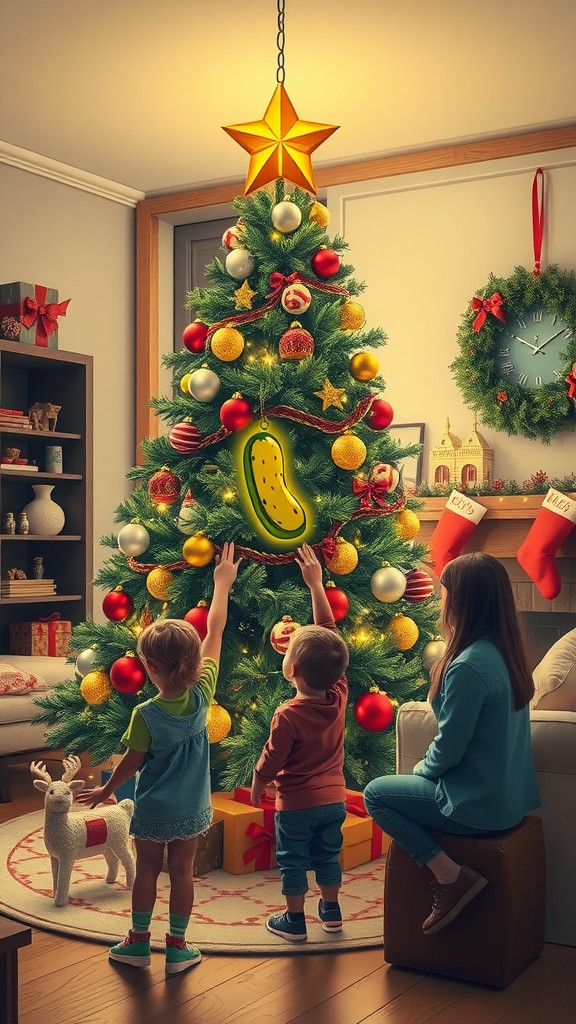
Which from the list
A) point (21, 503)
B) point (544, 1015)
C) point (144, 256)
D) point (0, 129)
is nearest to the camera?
point (544, 1015)

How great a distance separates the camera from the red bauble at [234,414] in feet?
11.6

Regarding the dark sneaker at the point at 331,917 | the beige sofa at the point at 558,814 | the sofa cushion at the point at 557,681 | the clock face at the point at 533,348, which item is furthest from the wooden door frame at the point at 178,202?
the dark sneaker at the point at 331,917

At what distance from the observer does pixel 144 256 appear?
638 cm

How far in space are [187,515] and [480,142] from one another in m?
2.87

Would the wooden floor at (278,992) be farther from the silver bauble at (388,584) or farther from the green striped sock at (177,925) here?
the silver bauble at (388,584)

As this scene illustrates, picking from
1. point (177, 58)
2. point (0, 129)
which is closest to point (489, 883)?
point (177, 58)

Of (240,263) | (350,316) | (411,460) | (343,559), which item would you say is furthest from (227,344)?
(411,460)

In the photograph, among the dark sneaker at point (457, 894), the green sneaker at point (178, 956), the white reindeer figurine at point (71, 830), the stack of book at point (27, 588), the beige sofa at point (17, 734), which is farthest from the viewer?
the stack of book at point (27, 588)

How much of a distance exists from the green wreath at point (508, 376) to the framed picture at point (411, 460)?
1.05ft

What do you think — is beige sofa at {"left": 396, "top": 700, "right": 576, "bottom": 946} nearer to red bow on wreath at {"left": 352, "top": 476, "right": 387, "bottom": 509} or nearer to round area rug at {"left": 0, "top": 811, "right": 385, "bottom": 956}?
round area rug at {"left": 0, "top": 811, "right": 385, "bottom": 956}

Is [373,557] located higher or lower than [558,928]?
higher

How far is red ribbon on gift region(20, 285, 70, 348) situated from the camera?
5.40 metres

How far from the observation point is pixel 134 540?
3.64m

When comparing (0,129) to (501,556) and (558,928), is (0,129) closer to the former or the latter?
(501,556)
